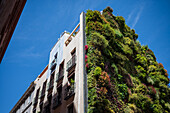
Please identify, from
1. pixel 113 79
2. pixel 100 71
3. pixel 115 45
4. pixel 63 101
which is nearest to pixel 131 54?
pixel 115 45

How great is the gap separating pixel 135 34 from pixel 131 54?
582 centimetres

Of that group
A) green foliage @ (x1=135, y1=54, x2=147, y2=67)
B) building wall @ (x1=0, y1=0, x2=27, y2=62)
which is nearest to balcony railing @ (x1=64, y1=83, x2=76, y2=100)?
green foliage @ (x1=135, y1=54, x2=147, y2=67)

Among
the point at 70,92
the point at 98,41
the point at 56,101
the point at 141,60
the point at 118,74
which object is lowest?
the point at 70,92

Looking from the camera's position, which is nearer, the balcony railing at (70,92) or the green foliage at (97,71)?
the green foliage at (97,71)

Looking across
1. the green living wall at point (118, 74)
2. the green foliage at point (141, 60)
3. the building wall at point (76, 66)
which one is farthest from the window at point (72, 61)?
the green foliage at point (141, 60)

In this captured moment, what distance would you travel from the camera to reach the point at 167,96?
69.8 ft

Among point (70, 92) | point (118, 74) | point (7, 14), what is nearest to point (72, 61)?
point (70, 92)

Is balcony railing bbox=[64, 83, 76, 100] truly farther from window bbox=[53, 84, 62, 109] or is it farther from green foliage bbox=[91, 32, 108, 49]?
green foliage bbox=[91, 32, 108, 49]

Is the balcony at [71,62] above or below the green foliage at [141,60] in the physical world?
below

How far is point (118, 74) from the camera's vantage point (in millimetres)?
18031

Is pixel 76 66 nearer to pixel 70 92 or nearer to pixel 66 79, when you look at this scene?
pixel 66 79

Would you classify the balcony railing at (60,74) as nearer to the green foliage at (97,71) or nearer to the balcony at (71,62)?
the balcony at (71,62)

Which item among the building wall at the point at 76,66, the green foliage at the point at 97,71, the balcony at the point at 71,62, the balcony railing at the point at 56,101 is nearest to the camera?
the building wall at the point at 76,66

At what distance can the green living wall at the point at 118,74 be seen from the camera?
15.2 meters
